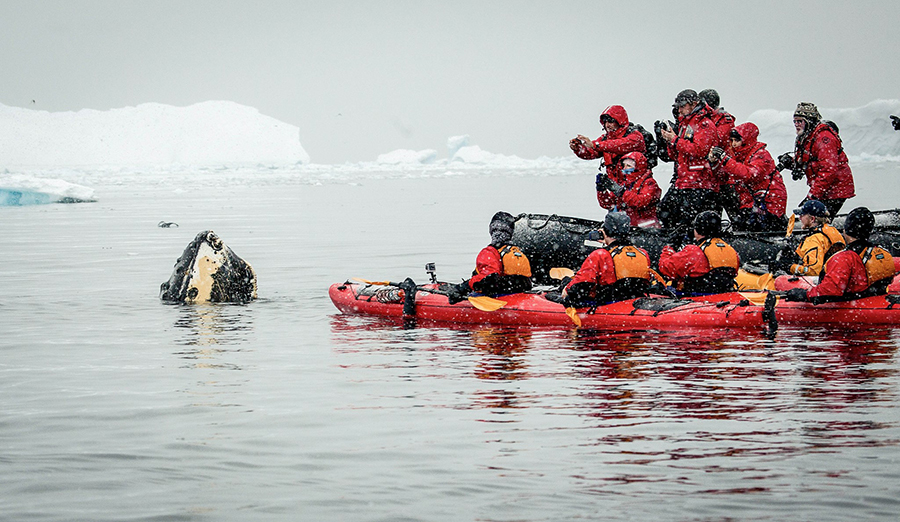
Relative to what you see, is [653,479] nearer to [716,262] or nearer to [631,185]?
[716,262]

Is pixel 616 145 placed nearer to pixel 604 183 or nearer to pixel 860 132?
pixel 604 183

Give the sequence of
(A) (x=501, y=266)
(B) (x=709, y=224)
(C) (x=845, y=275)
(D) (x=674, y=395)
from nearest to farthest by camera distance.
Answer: (D) (x=674, y=395) → (C) (x=845, y=275) → (B) (x=709, y=224) → (A) (x=501, y=266)

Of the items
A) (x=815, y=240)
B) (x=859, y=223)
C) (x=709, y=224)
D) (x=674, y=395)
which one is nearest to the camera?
(x=674, y=395)

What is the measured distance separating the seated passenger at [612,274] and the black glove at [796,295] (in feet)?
4.52

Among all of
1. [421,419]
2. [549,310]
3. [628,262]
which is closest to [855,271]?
→ [628,262]

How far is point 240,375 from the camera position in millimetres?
8570

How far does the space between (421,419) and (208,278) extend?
7.27 m

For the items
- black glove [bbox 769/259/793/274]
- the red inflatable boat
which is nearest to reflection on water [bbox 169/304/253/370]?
the red inflatable boat

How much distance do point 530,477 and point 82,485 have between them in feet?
7.72

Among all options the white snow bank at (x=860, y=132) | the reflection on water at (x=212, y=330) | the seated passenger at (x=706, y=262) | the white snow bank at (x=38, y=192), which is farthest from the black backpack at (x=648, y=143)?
the white snow bank at (x=860, y=132)

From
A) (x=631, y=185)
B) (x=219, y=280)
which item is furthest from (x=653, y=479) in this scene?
(x=219, y=280)

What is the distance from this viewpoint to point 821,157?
42.7ft

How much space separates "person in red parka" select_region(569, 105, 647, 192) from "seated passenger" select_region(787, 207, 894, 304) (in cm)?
349

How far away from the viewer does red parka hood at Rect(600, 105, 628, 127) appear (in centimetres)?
1316
